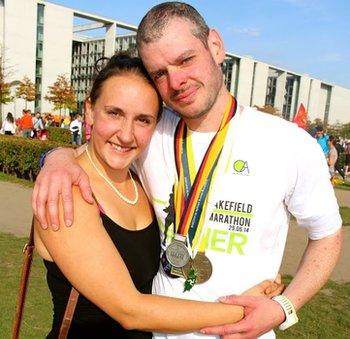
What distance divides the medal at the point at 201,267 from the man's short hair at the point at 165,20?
0.98 metres

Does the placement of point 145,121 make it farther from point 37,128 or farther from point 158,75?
point 37,128

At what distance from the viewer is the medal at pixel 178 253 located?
2.08 m

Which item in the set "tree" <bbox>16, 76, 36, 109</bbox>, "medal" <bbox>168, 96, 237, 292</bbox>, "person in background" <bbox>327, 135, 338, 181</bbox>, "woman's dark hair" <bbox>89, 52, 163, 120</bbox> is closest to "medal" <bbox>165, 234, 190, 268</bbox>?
"medal" <bbox>168, 96, 237, 292</bbox>

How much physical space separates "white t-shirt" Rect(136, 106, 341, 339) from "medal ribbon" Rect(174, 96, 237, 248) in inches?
1.3

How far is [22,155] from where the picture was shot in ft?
41.1

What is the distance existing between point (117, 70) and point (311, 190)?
1.03 metres

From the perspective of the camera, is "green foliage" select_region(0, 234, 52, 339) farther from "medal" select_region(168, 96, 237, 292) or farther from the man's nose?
the man's nose

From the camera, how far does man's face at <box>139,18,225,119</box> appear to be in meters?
2.06

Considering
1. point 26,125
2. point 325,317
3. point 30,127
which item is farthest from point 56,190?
point 30,127

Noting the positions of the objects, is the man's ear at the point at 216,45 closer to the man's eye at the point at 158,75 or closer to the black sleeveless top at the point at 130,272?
the man's eye at the point at 158,75

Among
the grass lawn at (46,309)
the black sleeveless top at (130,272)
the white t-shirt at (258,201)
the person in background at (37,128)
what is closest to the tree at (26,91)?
the person in background at (37,128)

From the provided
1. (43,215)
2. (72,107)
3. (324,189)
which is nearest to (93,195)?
(43,215)

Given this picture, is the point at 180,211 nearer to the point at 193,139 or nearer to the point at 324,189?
the point at 193,139

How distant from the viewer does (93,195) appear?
2.03m
